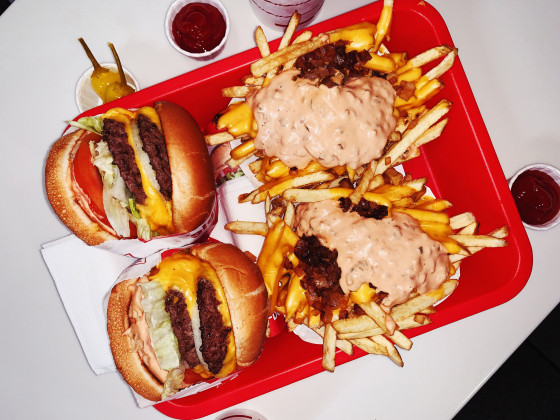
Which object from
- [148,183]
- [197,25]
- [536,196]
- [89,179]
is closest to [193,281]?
[148,183]

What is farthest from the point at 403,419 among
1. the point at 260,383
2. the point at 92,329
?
the point at 92,329

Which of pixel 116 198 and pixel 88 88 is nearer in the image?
pixel 116 198

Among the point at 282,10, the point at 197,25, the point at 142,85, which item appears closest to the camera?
the point at 282,10

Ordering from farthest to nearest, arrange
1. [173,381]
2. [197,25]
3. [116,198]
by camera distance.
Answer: [197,25], [116,198], [173,381]

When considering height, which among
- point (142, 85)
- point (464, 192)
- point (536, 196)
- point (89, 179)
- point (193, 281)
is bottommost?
point (536, 196)

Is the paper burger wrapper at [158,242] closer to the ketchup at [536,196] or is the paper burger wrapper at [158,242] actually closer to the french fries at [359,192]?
the french fries at [359,192]

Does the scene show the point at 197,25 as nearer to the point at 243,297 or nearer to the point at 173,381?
the point at 243,297

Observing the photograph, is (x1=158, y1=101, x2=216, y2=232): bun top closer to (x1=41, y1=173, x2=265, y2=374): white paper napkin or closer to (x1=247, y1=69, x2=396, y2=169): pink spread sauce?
(x1=247, y1=69, x2=396, y2=169): pink spread sauce

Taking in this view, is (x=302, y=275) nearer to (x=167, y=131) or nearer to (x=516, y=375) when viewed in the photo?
(x=167, y=131)

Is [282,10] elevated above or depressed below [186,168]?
above
